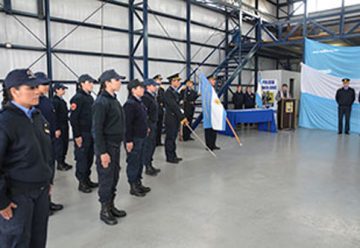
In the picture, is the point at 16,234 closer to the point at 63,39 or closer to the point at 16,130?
the point at 16,130

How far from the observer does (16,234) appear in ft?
5.08

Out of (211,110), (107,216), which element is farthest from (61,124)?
(211,110)

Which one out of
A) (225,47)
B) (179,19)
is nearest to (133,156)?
(179,19)

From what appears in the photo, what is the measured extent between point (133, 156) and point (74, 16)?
5310 mm

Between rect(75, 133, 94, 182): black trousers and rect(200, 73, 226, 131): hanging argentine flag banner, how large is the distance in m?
2.89

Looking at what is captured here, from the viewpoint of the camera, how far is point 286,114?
8789mm

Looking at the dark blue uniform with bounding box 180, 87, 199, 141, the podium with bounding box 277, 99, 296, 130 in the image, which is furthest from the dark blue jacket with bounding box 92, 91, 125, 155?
the podium with bounding box 277, 99, 296, 130

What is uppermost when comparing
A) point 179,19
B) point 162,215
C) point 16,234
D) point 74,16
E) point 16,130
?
point 179,19

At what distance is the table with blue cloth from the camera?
7.70 m

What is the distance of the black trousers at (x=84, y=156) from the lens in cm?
365

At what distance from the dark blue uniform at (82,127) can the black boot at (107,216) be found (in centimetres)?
101

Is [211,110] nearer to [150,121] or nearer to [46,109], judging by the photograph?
[150,121]

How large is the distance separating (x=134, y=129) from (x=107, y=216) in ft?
3.48

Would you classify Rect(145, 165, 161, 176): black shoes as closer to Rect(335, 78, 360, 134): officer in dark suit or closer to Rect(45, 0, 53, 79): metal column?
Rect(45, 0, 53, 79): metal column
